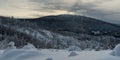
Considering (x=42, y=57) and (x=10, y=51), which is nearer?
(x=42, y=57)

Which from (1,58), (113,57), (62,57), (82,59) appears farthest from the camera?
(1,58)

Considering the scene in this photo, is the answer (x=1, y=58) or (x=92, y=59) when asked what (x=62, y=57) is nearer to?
(x=92, y=59)

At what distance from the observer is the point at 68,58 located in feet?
25.0

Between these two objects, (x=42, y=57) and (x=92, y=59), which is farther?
(x=42, y=57)

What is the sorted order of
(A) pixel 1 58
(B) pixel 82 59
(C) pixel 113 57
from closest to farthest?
(C) pixel 113 57
(B) pixel 82 59
(A) pixel 1 58

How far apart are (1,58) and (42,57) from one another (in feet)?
3.63

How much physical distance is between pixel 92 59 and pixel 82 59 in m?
0.30

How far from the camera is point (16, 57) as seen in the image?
8094 millimetres

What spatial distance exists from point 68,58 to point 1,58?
71.1 inches

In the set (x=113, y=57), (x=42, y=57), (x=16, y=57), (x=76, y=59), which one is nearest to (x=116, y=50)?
(x=113, y=57)

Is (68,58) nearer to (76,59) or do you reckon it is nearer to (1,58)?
(76,59)

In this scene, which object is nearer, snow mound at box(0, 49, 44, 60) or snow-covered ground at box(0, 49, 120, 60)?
snow-covered ground at box(0, 49, 120, 60)

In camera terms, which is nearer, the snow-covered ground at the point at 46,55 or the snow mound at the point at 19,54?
the snow-covered ground at the point at 46,55

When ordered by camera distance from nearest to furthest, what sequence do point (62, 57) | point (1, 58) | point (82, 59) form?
point (82, 59) → point (62, 57) → point (1, 58)
